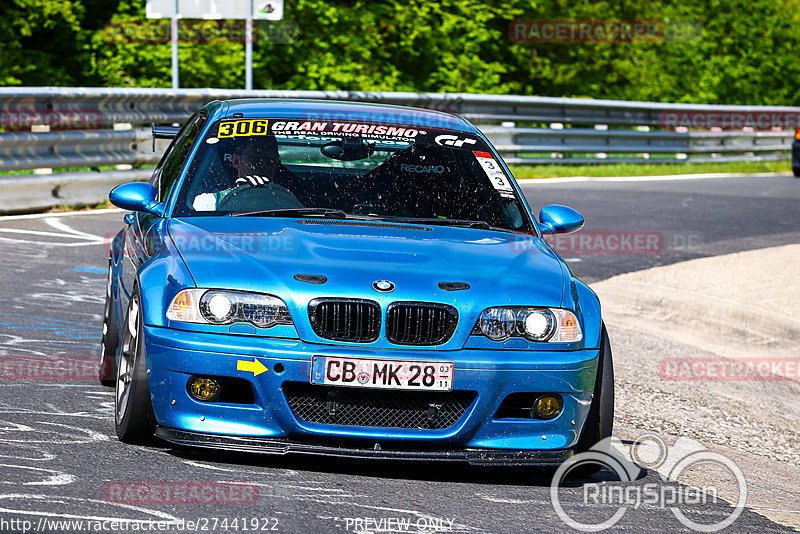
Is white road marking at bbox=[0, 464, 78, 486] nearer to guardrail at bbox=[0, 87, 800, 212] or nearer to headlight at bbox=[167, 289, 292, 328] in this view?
headlight at bbox=[167, 289, 292, 328]

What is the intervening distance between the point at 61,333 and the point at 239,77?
2323cm

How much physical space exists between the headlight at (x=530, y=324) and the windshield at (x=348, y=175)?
1041 mm

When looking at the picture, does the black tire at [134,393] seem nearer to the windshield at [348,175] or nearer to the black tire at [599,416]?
the windshield at [348,175]

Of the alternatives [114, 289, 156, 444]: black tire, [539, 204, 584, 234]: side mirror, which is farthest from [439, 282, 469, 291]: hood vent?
[539, 204, 584, 234]: side mirror

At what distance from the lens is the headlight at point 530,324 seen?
4.86 metres

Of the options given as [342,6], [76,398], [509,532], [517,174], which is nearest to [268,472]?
[509,532]

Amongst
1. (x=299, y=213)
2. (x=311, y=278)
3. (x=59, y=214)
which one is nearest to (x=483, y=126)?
(x=59, y=214)

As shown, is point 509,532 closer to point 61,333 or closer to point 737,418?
point 737,418

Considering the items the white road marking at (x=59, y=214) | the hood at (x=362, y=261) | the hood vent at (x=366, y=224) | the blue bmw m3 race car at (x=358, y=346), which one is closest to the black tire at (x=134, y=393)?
the blue bmw m3 race car at (x=358, y=346)

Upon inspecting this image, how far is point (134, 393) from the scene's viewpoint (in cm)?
489

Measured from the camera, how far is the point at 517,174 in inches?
794

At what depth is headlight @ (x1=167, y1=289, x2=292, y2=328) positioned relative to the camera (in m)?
4.73

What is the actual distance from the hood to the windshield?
22 cm

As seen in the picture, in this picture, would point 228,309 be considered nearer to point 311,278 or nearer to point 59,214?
point 311,278
